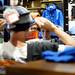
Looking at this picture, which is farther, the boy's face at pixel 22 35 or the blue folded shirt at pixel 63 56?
the boy's face at pixel 22 35

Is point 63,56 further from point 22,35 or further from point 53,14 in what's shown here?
point 53,14

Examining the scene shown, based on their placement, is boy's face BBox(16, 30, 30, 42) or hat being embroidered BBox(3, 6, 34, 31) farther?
boy's face BBox(16, 30, 30, 42)

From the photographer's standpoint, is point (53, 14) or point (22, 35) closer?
point (22, 35)

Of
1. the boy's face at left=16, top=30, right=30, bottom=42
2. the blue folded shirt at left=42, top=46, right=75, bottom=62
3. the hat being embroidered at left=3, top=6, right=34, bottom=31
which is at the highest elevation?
the hat being embroidered at left=3, top=6, right=34, bottom=31

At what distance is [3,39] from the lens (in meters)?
1.24

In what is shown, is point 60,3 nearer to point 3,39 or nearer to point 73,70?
point 3,39

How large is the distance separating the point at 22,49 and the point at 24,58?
0.30 ft

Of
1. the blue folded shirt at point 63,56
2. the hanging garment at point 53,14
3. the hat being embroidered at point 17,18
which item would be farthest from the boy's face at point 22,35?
the hanging garment at point 53,14

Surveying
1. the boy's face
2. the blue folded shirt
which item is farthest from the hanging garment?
the blue folded shirt

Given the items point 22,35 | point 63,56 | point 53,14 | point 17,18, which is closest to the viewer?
point 63,56

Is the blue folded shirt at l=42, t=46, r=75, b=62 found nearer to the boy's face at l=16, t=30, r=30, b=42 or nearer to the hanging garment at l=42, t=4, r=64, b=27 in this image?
the boy's face at l=16, t=30, r=30, b=42

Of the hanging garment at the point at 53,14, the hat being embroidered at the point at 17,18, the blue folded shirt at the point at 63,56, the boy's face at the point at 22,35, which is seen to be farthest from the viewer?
the hanging garment at the point at 53,14

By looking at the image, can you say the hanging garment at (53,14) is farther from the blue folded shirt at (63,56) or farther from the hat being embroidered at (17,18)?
the blue folded shirt at (63,56)

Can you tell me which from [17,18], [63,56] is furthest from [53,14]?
[63,56]
